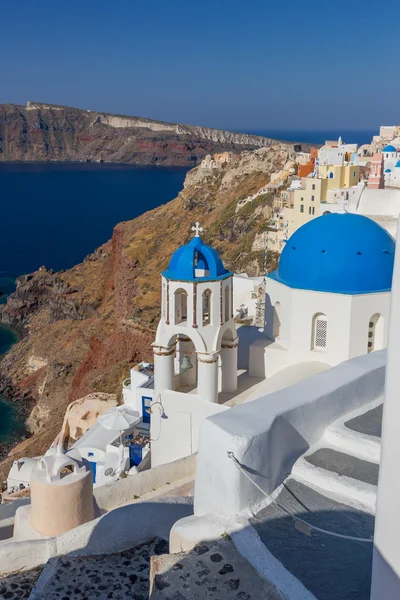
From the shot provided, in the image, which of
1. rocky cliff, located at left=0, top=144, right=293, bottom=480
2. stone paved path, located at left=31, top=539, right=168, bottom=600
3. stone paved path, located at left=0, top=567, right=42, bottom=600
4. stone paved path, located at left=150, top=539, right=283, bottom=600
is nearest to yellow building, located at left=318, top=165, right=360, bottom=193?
rocky cliff, located at left=0, top=144, right=293, bottom=480

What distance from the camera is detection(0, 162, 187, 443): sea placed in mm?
63709

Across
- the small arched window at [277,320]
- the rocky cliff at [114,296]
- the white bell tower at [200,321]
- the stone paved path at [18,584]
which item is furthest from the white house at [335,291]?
the rocky cliff at [114,296]

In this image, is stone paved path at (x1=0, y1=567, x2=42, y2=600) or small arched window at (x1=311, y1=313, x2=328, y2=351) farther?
small arched window at (x1=311, y1=313, x2=328, y2=351)

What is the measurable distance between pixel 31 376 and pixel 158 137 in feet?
502

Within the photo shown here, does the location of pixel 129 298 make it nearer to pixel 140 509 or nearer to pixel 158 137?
pixel 140 509

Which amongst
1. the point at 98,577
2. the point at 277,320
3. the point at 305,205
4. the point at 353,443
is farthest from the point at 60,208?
the point at 353,443

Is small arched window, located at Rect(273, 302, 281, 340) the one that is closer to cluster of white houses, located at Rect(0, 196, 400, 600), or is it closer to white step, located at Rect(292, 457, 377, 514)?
cluster of white houses, located at Rect(0, 196, 400, 600)

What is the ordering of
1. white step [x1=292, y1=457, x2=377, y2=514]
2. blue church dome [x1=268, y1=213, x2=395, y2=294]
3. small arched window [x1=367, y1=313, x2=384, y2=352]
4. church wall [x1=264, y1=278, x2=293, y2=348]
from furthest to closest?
1. church wall [x1=264, y1=278, x2=293, y2=348]
2. small arched window [x1=367, y1=313, x2=384, y2=352]
3. blue church dome [x1=268, y1=213, x2=395, y2=294]
4. white step [x1=292, y1=457, x2=377, y2=514]

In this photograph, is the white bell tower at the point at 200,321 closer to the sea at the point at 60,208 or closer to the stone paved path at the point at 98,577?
the stone paved path at the point at 98,577

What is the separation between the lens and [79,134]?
626ft

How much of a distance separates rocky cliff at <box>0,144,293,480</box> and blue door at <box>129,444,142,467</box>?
8930 millimetres

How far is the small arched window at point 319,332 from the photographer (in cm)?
1139

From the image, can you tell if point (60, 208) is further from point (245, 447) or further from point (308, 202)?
point (245, 447)

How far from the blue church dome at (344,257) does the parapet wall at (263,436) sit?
5.52 m
